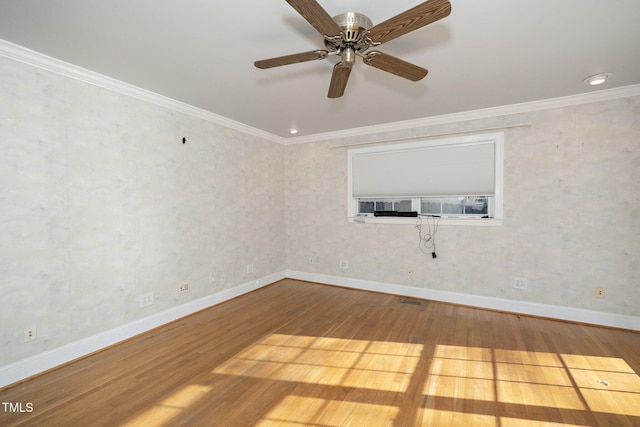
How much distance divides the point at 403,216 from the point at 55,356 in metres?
4.16

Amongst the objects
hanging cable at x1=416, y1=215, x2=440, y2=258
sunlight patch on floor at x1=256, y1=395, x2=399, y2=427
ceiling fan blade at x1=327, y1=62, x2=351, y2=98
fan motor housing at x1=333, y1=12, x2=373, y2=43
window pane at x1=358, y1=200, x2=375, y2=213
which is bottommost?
sunlight patch on floor at x1=256, y1=395, x2=399, y2=427

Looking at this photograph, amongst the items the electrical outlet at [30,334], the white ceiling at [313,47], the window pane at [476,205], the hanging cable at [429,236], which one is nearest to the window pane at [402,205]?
the hanging cable at [429,236]

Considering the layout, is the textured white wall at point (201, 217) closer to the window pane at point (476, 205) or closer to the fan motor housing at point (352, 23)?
the window pane at point (476, 205)

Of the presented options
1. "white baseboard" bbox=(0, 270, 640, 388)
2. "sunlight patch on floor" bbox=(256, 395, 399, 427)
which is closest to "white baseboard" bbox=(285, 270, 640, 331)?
"white baseboard" bbox=(0, 270, 640, 388)

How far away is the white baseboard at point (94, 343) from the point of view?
7.11 feet

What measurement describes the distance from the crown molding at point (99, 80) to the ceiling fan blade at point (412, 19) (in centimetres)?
259

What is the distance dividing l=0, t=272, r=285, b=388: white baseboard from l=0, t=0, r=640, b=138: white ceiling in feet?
8.23

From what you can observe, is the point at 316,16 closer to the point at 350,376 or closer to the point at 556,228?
the point at 350,376

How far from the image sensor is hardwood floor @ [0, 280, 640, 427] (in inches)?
72.0

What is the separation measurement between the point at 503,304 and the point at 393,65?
3.32 meters

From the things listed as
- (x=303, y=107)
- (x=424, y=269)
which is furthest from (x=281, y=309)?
(x=303, y=107)

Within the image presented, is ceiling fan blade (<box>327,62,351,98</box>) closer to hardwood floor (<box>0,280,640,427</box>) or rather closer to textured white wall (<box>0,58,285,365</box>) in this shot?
textured white wall (<box>0,58,285,365</box>)

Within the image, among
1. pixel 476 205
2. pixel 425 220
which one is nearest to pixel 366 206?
pixel 425 220

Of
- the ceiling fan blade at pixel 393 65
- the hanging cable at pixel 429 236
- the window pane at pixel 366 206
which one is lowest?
the hanging cable at pixel 429 236
